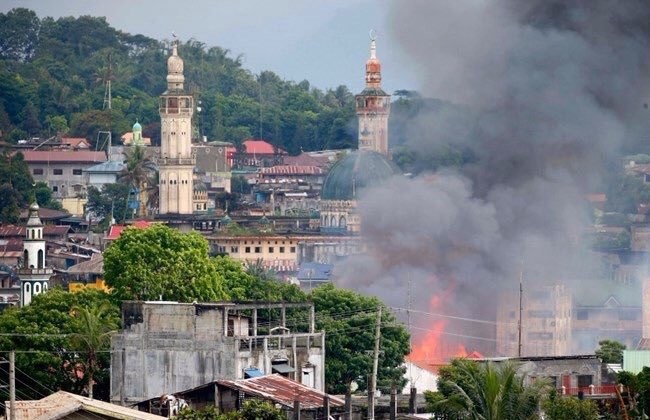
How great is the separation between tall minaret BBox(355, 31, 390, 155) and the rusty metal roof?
103661mm

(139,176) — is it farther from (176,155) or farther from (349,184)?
(349,184)

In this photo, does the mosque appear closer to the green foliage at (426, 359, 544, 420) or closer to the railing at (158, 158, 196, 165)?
the railing at (158, 158, 196, 165)

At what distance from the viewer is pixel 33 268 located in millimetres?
101875

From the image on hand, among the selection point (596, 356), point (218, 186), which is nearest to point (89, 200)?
point (218, 186)

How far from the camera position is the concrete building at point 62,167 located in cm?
17975

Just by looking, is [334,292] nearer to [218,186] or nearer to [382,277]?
[382,277]

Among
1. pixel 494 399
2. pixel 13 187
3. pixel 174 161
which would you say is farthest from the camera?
pixel 13 187

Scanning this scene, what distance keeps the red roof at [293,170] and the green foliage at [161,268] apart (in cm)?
10254

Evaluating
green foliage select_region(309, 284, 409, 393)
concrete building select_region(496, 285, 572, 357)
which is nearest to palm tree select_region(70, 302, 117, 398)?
green foliage select_region(309, 284, 409, 393)

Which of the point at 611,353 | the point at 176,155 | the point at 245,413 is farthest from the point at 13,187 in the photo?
the point at 245,413

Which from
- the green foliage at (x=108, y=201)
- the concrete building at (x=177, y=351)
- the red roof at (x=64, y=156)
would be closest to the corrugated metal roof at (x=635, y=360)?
the concrete building at (x=177, y=351)

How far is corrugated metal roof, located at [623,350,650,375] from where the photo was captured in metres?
60.1

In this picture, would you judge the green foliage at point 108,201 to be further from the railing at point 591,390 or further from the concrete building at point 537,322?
the railing at point 591,390

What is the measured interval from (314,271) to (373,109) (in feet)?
121
